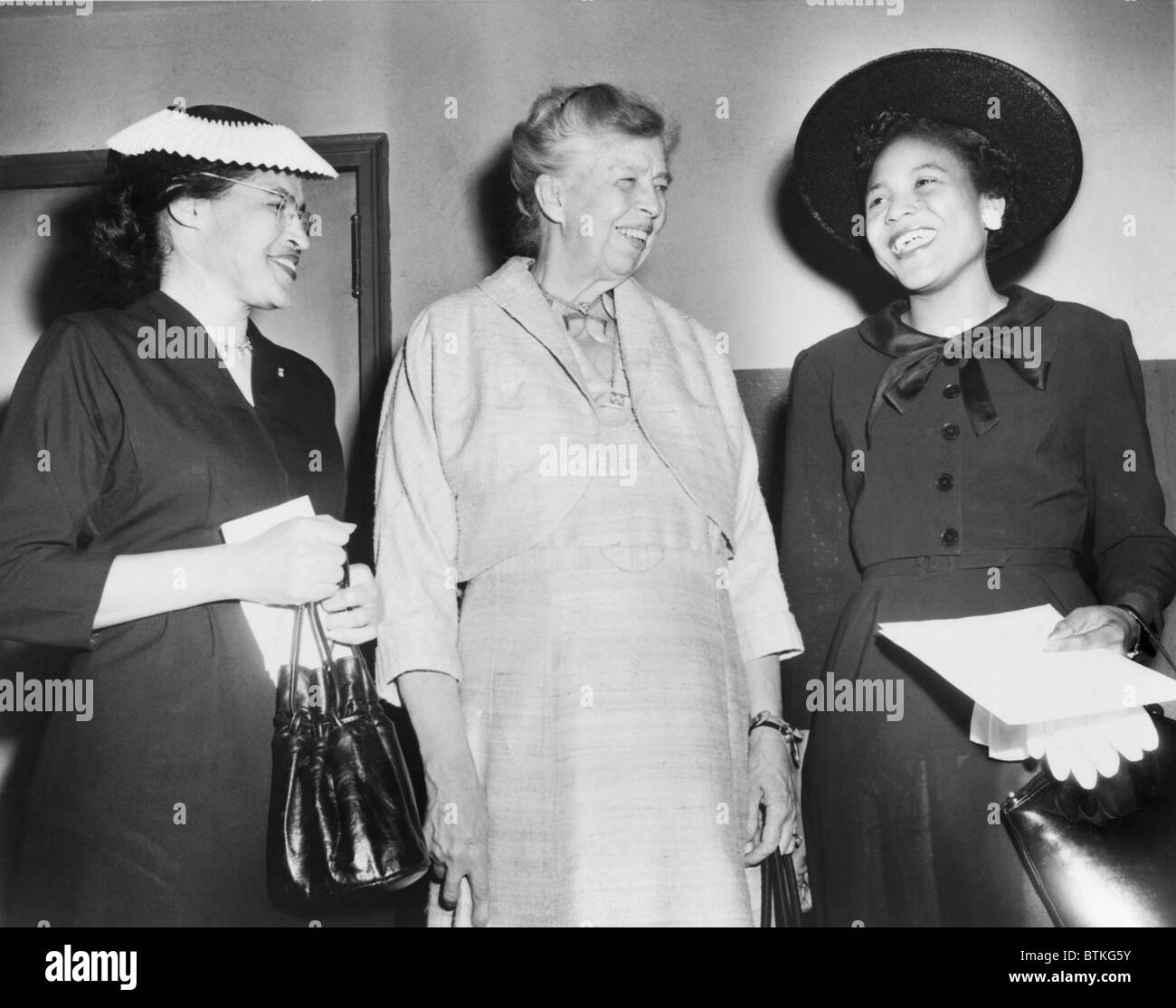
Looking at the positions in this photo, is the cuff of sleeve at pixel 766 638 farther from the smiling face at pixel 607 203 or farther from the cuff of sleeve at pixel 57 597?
the cuff of sleeve at pixel 57 597

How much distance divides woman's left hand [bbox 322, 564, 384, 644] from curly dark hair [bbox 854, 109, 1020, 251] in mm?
1120

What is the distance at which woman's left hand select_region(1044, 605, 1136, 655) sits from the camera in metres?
2.09

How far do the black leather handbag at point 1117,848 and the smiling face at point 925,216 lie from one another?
0.81 metres

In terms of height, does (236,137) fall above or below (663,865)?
above

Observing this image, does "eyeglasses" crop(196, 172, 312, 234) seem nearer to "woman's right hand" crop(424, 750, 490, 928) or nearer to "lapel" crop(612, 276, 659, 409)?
"lapel" crop(612, 276, 659, 409)

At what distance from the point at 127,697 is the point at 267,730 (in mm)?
206

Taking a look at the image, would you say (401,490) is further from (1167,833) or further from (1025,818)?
(1167,833)

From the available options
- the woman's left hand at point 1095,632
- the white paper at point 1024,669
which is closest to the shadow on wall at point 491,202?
the white paper at point 1024,669

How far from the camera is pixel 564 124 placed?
89.0 inches

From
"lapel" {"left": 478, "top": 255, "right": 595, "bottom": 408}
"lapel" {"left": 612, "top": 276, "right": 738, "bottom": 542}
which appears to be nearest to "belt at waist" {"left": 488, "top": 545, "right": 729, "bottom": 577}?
"lapel" {"left": 612, "top": 276, "right": 738, "bottom": 542}

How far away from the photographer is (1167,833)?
2051 mm

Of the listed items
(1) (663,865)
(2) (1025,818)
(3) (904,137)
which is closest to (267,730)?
(1) (663,865)

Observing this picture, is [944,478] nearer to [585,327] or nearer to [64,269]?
[585,327]
